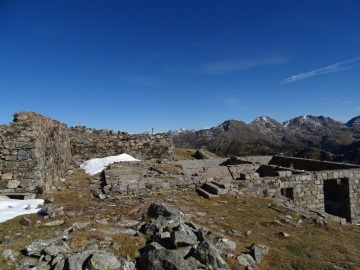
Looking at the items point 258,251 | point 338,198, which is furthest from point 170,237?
point 338,198

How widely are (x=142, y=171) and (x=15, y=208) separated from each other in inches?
334

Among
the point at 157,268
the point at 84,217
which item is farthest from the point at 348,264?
the point at 84,217

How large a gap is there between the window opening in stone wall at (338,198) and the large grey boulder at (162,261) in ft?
47.1

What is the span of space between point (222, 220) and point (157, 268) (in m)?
4.69

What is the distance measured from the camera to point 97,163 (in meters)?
21.5

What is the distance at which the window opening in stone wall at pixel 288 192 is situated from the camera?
15.1 m

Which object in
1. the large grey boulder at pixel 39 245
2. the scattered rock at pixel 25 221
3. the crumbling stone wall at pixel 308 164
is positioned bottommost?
the large grey boulder at pixel 39 245

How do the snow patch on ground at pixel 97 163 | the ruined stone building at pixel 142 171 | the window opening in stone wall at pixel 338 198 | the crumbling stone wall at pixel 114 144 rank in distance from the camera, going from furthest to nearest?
the crumbling stone wall at pixel 114 144
the snow patch on ground at pixel 97 163
the window opening in stone wall at pixel 338 198
the ruined stone building at pixel 142 171

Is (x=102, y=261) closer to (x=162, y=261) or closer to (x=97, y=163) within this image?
(x=162, y=261)

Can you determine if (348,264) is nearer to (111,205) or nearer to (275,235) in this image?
(275,235)

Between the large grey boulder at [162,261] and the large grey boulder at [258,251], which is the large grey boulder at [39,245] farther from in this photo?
the large grey boulder at [258,251]

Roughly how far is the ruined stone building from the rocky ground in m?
1.50

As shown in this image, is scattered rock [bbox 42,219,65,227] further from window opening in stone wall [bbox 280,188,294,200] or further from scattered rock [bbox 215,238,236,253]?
window opening in stone wall [bbox 280,188,294,200]

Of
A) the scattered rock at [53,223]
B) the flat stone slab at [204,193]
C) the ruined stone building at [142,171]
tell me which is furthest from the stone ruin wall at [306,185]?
the scattered rock at [53,223]
